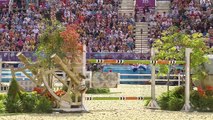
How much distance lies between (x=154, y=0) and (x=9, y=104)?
92.6 ft

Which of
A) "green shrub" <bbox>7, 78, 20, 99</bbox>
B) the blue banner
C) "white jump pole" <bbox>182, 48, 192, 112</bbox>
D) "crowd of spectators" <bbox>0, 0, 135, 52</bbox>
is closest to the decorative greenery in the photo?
"white jump pole" <bbox>182, 48, 192, 112</bbox>

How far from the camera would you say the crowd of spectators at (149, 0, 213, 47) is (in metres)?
41.8

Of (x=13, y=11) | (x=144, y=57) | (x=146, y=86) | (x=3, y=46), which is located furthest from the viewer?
(x=13, y=11)

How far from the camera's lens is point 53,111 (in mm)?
18062

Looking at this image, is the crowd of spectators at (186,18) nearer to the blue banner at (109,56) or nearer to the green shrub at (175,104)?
the blue banner at (109,56)

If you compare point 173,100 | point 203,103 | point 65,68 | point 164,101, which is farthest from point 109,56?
point 65,68

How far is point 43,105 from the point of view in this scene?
58.4ft

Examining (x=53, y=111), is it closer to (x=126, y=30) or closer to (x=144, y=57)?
(x=144, y=57)

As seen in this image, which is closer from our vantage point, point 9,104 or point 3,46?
point 9,104

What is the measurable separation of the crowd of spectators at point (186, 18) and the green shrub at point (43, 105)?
2353cm

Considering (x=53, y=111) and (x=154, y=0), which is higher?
(x=154, y=0)

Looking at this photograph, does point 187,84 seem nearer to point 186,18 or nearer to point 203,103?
point 203,103

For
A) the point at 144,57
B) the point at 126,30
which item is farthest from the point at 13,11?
the point at 144,57

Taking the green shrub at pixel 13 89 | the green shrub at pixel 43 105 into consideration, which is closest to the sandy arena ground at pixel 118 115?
the green shrub at pixel 43 105
